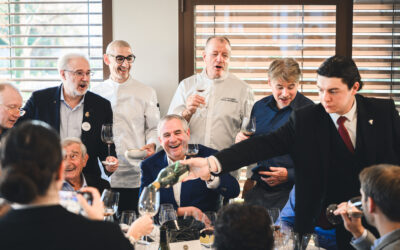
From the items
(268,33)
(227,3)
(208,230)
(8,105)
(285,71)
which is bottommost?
(208,230)

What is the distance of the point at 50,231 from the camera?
1.36 metres

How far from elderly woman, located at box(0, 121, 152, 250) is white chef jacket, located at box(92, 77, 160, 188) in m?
2.80

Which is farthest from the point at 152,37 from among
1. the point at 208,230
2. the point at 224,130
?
the point at 208,230

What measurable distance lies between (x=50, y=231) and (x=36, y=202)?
11 centimetres

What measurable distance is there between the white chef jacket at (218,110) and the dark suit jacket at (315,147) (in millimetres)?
1279

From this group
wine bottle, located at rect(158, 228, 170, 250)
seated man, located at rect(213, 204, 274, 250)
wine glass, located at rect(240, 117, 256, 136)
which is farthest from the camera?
wine glass, located at rect(240, 117, 256, 136)

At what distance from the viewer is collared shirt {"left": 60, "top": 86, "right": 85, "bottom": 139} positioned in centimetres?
371

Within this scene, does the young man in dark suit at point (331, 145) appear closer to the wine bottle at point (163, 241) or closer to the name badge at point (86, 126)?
the wine bottle at point (163, 241)

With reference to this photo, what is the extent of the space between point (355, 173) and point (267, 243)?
129cm

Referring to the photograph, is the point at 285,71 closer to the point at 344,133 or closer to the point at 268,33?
the point at 344,133

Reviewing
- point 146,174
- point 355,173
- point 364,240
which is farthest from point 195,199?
point 364,240

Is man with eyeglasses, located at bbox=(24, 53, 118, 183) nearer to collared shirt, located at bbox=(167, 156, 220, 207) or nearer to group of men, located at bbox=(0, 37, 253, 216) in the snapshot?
group of men, located at bbox=(0, 37, 253, 216)

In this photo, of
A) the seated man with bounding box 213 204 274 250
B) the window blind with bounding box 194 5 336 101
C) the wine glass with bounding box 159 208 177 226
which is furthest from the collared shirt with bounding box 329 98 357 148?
the window blind with bounding box 194 5 336 101

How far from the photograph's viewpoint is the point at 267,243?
1.57 metres
